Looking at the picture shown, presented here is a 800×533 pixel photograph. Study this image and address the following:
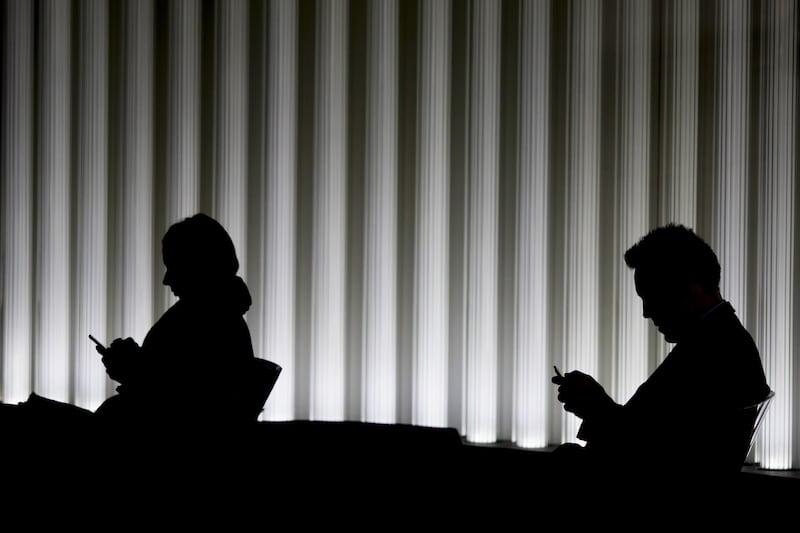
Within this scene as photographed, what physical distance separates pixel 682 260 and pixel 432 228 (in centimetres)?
176

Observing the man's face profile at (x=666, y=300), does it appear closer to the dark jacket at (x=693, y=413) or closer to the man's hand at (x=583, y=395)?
the dark jacket at (x=693, y=413)

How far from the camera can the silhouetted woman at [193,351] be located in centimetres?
180

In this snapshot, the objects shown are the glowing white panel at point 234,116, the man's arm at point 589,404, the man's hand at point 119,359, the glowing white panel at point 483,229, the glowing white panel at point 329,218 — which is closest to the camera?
the man's arm at point 589,404

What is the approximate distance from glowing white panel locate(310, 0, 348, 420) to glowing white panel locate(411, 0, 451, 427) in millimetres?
372

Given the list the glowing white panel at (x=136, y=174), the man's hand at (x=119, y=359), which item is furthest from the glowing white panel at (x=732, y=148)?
the glowing white panel at (x=136, y=174)

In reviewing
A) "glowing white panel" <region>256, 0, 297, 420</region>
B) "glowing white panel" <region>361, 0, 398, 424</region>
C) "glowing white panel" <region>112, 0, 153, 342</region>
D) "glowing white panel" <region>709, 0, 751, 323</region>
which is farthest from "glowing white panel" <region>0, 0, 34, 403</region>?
"glowing white panel" <region>709, 0, 751, 323</region>

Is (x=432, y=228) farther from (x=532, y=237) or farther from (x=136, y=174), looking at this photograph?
(x=136, y=174)

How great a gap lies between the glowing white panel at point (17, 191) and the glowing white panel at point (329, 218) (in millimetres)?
1613

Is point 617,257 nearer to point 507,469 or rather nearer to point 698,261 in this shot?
point 507,469

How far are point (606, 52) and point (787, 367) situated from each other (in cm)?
161

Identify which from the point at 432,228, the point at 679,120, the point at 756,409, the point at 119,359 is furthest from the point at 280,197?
the point at 756,409

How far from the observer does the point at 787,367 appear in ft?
9.83

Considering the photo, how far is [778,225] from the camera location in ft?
9.91

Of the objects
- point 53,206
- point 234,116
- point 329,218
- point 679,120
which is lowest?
point 329,218
